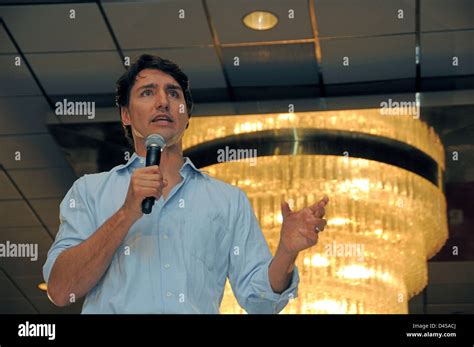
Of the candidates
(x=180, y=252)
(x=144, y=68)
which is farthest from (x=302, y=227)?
(x=144, y=68)

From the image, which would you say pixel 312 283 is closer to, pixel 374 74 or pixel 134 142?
pixel 374 74

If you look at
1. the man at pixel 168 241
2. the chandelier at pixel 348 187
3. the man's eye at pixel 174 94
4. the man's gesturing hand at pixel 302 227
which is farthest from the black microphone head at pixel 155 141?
the chandelier at pixel 348 187

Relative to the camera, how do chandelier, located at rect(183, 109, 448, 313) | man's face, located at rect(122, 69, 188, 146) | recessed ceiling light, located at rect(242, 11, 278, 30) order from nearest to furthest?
1. man's face, located at rect(122, 69, 188, 146)
2. recessed ceiling light, located at rect(242, 11, 278, 30)
3. chandelier, located at rect(183, 109, 448, 313)

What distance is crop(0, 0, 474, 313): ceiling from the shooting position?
11.5 feet

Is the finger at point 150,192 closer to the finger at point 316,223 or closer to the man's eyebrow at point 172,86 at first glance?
the finger at point 316,223

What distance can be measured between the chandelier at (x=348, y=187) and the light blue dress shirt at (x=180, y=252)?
118 centimetres

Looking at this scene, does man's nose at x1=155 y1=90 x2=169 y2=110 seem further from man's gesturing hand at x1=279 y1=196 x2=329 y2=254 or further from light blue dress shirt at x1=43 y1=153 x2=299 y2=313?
man's gesturing hand at x1=279 y1=196 x2=329 y2=254

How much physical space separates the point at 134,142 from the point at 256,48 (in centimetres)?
122

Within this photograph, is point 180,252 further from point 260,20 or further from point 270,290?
point 260,20

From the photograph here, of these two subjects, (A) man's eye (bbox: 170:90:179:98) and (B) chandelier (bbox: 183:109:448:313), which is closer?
(A) man's eye (bbox: 170:90:179:98)

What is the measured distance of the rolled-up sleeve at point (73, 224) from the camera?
235cm

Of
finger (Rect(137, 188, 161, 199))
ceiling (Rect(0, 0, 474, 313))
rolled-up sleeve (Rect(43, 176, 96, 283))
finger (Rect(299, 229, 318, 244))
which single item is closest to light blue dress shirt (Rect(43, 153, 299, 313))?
rolled-up sleeve (Rect(43, 176, 96, 283))

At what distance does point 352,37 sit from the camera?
3.59 meters
